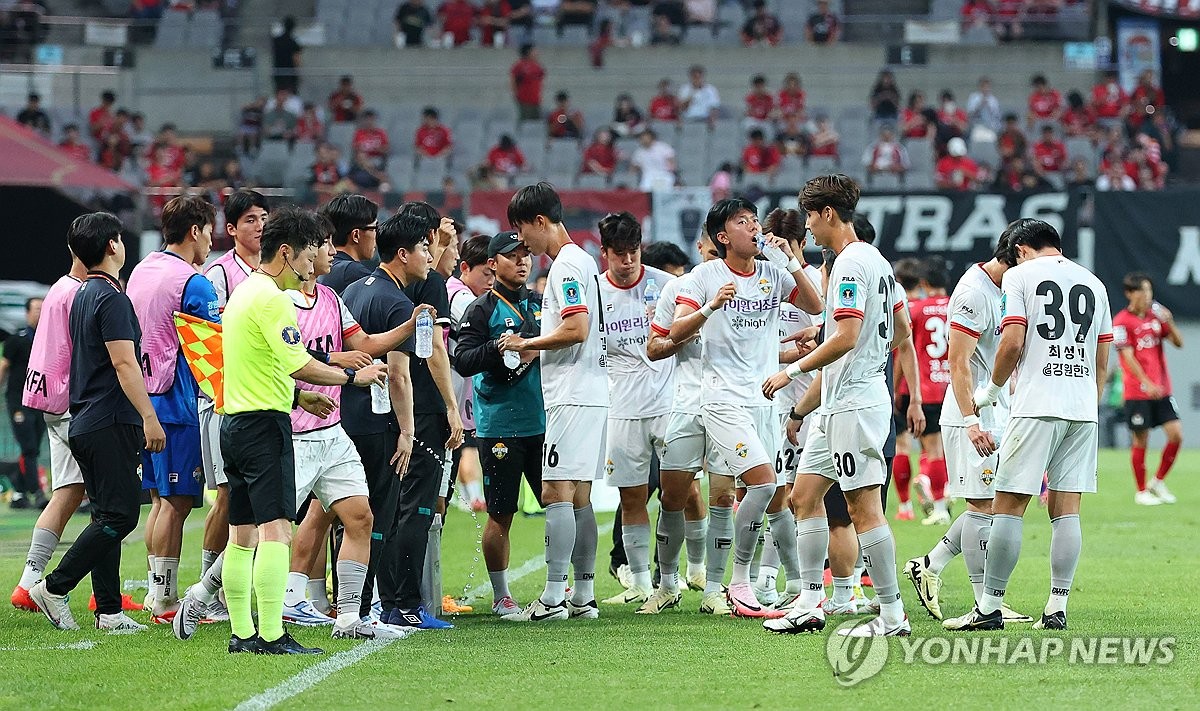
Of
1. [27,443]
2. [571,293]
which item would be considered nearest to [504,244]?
[571,293]

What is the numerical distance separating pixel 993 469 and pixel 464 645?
3.21 m

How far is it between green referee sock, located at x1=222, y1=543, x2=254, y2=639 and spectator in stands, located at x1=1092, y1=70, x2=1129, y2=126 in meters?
22.3

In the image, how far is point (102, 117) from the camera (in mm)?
27062

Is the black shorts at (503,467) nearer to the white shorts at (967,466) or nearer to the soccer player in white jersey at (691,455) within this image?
the soccer player in white jersey at (691,455)

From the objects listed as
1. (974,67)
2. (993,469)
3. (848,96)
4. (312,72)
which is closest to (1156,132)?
(974,67)

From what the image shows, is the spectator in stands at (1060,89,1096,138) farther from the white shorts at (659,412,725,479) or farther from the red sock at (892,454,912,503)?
the white shorts at (659,412,725,479)

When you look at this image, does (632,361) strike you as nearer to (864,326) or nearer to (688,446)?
(688,446)

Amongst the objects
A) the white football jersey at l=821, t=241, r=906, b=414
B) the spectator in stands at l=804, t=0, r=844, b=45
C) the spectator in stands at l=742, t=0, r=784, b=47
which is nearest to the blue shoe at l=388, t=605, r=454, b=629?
the white football jersey at l=821, t=241, r=906, b=414

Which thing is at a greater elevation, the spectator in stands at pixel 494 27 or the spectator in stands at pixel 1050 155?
the spectator in stands at pixel 494 27

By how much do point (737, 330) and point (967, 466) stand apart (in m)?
1.64

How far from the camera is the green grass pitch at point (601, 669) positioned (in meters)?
6.24

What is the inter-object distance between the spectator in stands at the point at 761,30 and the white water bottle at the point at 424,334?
22008 mm

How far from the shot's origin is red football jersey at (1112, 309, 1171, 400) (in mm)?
16688

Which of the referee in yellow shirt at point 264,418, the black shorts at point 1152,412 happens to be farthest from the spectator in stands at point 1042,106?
the referee in yellow shirt at point 264,418
